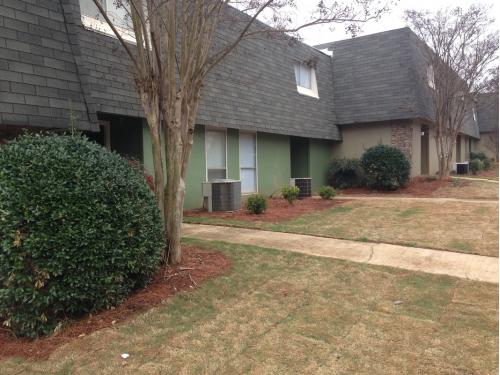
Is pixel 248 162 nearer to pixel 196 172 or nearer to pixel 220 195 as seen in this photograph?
pixel 196 172

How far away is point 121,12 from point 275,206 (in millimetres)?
6498

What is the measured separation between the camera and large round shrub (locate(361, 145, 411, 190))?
585 inches

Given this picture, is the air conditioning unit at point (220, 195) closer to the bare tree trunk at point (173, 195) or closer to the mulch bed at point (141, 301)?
the mulch bed at point (141, 301)

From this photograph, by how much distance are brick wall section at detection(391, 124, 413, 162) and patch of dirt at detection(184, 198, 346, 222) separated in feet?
19.1

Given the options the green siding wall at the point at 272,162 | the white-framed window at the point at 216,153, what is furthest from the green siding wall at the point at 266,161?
the white-framed window at the point at 216,153

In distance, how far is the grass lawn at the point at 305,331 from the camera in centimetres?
333

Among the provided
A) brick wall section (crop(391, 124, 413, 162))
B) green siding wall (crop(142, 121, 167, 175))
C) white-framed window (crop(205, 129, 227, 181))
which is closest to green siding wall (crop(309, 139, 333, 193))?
brick wall section (crop(391, 124, 413, 162))

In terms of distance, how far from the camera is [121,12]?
935 cm

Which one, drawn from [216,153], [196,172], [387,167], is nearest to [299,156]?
[387,167]

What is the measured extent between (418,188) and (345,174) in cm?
325

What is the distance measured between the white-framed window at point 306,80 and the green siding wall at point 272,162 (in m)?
2.83

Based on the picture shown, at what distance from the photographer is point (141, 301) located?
4.57 m

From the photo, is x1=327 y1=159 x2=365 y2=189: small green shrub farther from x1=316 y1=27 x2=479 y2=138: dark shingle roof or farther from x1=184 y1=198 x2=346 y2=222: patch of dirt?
x1=184 y1=198 x2=346 y2=222: patch of dirt

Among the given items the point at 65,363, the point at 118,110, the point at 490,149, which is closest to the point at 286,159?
the point at 118,110
